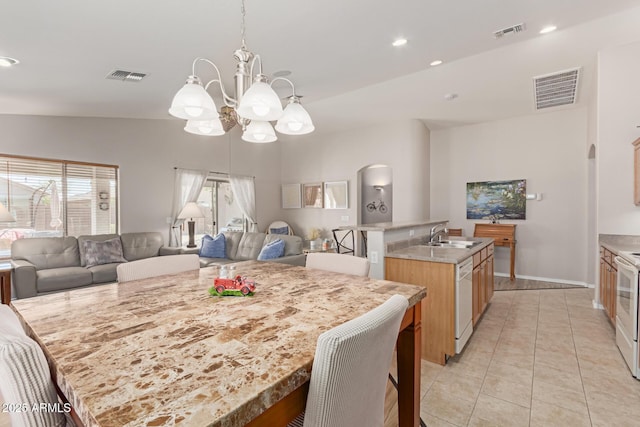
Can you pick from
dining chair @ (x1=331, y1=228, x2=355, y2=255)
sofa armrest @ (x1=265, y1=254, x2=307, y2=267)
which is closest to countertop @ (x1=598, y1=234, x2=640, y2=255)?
sofa armrest @ (x1=265, y1=254, x2=307, y2=267)

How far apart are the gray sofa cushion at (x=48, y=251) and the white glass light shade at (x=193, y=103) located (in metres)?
4.07

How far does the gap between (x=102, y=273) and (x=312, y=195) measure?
4.37 meters

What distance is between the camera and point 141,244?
5113 millimetres

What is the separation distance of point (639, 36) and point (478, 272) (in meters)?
3.04

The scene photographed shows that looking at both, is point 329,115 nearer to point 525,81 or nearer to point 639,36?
point 525,81

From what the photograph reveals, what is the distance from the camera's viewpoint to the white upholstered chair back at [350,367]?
772 millimetres

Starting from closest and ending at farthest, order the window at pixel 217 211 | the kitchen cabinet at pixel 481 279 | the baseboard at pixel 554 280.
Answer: the kitchen cabinet at pixel 481 279 < the baseboard at pixel 554 280 < the window at pixel 217 211

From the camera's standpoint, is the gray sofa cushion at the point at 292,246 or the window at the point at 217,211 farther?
the window at the point at 217,211

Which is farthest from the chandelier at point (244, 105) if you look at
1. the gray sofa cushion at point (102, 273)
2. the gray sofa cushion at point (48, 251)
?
the gray sofa cushion at point (48, 251)

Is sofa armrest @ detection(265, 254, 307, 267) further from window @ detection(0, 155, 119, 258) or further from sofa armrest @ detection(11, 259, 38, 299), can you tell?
window @ detection(0, 155, 119, 258)

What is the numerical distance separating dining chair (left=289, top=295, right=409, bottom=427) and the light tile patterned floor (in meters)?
1.17

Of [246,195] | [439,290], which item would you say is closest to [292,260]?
[439,290]

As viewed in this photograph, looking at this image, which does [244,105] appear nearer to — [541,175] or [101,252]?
[101,252]

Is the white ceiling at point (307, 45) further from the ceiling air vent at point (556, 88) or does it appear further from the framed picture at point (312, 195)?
the framed picture at point (312, 195)
